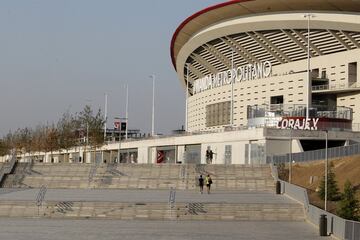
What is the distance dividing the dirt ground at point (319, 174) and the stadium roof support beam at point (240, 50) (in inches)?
1836

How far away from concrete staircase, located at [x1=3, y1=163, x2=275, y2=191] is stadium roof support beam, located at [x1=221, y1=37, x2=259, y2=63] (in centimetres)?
4490

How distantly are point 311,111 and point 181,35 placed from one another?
39786 mm

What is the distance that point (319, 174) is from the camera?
39.4 metres

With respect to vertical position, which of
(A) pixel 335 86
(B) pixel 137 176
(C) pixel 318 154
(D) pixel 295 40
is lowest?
(B) pixel 137 176

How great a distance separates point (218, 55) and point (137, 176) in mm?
53456

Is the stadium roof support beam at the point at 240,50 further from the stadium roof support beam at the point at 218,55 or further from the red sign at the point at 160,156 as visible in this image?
the red sign at the point at 160,156

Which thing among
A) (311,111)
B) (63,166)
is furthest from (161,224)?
(311,111)

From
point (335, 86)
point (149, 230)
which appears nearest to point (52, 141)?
point (335, 86)

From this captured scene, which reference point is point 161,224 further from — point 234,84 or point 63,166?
point 234,84

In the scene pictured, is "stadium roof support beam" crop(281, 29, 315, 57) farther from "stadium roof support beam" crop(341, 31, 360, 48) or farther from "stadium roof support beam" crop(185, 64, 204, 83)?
"stadium roof support beam" crop(185, 64, 204, 83)

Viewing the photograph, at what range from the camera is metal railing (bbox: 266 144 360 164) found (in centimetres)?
3972

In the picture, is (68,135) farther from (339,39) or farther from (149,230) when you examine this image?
(149,230)

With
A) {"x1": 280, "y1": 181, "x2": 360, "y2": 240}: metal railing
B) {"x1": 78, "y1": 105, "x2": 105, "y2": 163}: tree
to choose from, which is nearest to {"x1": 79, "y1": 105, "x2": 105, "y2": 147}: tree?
{"x1": 78, "y1": 105, "x2": 105, "y2": 163}: tree

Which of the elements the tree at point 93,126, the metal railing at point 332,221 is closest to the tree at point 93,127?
the tree at point 93,126
